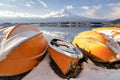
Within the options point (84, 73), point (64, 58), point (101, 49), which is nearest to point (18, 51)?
point (64, 58)

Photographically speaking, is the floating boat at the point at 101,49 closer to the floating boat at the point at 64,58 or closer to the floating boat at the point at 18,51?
the floating boat at the point at 64,58

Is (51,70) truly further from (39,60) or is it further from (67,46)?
(67,46)

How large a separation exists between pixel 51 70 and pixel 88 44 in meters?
2.18

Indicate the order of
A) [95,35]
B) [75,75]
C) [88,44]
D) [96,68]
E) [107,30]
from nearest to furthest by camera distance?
[75,75]
[96,68]
[88,44]
[95,35]
[107,30]

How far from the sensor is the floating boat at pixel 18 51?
19.8 feet

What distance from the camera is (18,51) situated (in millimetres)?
6328

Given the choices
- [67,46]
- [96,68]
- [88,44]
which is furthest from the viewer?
[88,44]

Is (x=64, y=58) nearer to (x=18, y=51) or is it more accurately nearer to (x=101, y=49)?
(x=18, y=51)

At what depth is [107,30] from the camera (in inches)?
456

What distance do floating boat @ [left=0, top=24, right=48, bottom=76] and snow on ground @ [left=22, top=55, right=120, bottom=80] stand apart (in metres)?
0.26

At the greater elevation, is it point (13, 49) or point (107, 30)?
point (13, 49)

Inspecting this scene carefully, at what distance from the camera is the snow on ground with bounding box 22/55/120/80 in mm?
6102

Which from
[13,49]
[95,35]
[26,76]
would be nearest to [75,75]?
[26,76]

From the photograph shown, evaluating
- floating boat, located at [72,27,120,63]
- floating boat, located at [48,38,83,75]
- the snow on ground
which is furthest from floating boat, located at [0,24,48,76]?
floating boat, located at [72,27,120,63]
